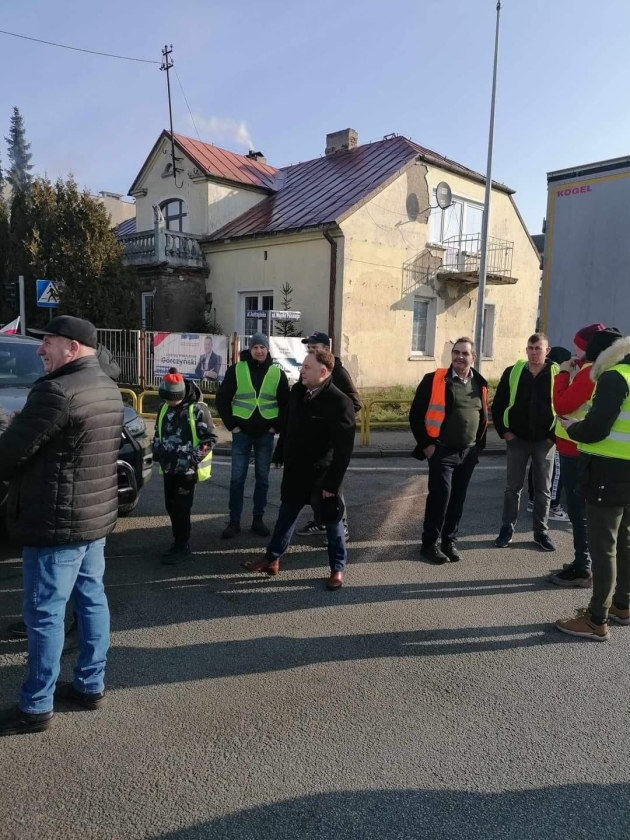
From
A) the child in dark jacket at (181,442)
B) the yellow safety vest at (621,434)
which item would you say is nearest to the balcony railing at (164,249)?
the child in dark jacket at (181,442)

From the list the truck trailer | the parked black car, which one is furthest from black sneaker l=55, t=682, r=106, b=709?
the truck trailer

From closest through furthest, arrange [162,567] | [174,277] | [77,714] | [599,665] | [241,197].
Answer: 1. [77,714]
2. [599,665]
3. [162,567]
4. [174,277]
5. [241,197]

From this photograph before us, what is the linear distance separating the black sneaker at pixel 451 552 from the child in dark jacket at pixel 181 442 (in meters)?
2.23

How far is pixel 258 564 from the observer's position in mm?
4887

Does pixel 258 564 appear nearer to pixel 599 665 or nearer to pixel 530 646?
pixel 530 646

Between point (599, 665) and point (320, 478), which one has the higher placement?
point (320, 478)

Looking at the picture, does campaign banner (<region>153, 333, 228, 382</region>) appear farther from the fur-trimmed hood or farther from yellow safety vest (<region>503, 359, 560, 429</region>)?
the fur-trimmed hood

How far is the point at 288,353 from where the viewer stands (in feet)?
44.7

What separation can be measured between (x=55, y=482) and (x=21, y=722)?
1.15 m

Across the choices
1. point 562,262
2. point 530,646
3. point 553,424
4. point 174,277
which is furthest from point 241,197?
point 530,646

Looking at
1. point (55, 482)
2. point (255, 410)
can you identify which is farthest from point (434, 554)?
point (55, 482)

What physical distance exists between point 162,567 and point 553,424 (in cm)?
367

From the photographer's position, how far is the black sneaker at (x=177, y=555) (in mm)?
5016

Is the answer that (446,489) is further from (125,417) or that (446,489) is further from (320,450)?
(125,417)
